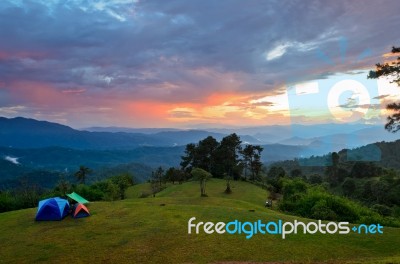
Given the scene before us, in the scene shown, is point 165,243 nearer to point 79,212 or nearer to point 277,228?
point 277,228

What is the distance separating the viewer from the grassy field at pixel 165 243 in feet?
63.1

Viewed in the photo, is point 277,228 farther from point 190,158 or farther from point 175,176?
point 190,158

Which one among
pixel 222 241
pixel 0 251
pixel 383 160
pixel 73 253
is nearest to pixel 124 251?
pixel 73 253

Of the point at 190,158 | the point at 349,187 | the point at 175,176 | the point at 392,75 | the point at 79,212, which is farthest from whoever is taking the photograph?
the point at 190,158

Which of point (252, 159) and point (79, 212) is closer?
point (79, 212)

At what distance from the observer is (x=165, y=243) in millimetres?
22156

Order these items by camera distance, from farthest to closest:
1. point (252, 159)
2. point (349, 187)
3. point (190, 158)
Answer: point (190, 158) < point (252, 159) < point (349, 187)

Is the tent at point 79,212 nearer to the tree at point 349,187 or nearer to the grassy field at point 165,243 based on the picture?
the grassy field at point 165,243

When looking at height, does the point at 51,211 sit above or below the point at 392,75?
below

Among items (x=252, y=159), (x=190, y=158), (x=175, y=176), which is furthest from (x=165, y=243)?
(x=190, y=158)

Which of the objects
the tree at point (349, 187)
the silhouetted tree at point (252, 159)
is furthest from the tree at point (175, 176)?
the tree at point (349, 187)

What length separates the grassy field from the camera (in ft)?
63.1

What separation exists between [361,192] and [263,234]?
76.0m

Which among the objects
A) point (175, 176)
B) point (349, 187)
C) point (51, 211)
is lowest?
point (349, 187)
